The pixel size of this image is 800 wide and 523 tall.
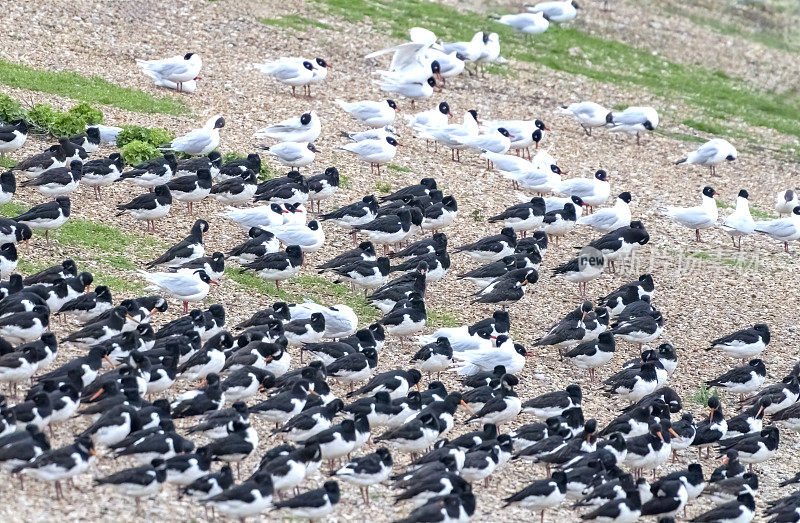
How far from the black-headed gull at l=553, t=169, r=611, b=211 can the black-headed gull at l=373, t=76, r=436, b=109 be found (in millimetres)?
5358

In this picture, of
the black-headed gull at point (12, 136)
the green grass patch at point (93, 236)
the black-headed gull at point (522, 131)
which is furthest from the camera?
the black-headed gull at point (522, 131)

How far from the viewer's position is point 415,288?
17453 millimetres

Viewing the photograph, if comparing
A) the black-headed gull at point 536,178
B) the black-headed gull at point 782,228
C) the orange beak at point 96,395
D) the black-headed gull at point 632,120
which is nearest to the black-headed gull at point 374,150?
the black-headed gull at point 536,178

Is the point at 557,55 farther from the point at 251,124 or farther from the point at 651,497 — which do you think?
the point at 651,497

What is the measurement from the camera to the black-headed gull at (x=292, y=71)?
971 inches

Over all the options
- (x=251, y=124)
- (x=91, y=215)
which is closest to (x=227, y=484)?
Result: (x=91, y=215)

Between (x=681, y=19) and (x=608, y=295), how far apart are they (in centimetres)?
1777

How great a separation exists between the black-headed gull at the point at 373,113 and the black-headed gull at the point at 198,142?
3.91 metres

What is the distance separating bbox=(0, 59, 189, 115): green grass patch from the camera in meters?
22.3

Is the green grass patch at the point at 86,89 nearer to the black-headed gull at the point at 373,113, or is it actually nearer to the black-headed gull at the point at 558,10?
the black-headed gull at the point at 373,113

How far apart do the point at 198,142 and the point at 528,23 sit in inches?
539

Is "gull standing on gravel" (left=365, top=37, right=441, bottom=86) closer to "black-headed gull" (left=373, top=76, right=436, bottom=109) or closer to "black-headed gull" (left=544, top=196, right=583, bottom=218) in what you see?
"black-headed gull" (left=373, top=76, right=436, bottom=109)

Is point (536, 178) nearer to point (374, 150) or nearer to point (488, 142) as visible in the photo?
point (488, 142)

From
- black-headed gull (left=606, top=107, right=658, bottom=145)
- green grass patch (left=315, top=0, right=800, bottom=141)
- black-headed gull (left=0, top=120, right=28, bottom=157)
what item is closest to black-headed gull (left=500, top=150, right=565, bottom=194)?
black-headed gull (left=606, top=107, right=658, bottom=145)
